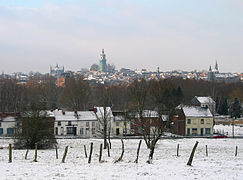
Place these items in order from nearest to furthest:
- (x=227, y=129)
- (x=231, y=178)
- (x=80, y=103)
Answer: (x=231, y=178)
(x=227, y=129)
(x=80, y=103)

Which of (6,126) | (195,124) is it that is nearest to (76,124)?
(6,126)

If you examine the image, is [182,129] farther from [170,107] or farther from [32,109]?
[32,109]

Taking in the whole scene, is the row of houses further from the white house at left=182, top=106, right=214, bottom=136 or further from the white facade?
the white facade

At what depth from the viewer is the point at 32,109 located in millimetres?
32688

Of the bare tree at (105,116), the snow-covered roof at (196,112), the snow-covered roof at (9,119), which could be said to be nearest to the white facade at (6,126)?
the snow-covered roof at (9,119)

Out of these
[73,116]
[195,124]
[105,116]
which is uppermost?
[105,116]

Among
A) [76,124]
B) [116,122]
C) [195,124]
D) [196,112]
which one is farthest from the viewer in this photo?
[196,112]

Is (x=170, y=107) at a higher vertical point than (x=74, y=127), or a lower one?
higher

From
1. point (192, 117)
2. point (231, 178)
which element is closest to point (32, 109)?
point (231, 178)

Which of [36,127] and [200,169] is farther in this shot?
[36,127]

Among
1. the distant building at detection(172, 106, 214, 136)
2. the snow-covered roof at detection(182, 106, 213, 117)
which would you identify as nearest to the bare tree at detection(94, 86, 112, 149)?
the distant building at detection(172, 106, 214, 136)

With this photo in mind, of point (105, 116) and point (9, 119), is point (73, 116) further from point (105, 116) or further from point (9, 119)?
point (105, 116)

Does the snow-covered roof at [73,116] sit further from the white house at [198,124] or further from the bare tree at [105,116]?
the white house at [198,124]

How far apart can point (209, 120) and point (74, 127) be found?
23.2 metres
